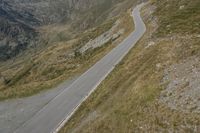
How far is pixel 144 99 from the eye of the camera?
2423 cm

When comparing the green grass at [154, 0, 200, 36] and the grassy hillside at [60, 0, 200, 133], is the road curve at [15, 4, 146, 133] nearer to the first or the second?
the grassy hillside at [60, 0, 200, 133]

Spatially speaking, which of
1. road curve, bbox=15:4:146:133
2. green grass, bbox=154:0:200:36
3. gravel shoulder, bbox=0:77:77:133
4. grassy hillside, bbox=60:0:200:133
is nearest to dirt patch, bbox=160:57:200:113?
grassy hillside, bbox=60:0:200:133

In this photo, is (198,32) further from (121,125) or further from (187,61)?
(121,125)

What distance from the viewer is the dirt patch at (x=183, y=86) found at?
20891mm

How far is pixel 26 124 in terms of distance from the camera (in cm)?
3152

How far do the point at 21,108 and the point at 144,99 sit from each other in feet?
59.1

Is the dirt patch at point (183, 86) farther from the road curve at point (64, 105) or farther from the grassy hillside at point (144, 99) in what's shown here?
the road curve at point (64, 105)

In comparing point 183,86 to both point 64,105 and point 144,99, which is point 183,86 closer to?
point 144,99

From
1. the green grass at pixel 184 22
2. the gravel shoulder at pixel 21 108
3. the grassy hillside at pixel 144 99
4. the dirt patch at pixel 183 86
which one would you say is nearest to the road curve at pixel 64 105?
the gravel shoulder at pixel 21 108

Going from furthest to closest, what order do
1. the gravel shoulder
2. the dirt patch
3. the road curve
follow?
the gravel shoulder < the road curve < the dirt patch

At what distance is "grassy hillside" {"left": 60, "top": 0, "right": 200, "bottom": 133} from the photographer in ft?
67.1

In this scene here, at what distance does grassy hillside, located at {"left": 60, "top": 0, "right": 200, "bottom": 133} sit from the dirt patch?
123 millimetres

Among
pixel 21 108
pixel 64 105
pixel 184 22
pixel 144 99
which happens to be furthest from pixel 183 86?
pixel 184 22

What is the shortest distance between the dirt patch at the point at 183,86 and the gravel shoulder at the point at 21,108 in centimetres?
1577
